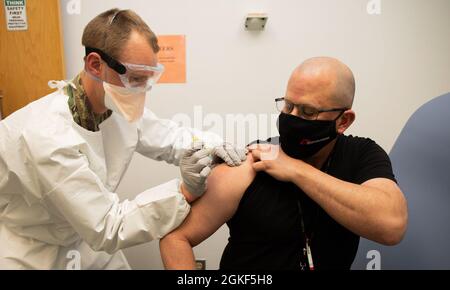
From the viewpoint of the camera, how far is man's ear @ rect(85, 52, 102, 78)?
3.89ft

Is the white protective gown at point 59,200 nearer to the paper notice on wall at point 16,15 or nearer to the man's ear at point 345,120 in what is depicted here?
the man's ear at point 345,120

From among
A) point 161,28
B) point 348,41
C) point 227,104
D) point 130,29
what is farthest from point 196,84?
point 348,41

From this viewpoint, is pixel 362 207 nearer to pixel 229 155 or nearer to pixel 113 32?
pixel 229 155

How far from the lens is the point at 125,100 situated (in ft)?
4.15

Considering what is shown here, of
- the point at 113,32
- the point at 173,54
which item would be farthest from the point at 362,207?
the point at 173,54

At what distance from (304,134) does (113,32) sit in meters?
0.83

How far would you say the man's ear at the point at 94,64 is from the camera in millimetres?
1187

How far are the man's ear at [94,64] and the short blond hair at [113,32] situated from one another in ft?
0.12

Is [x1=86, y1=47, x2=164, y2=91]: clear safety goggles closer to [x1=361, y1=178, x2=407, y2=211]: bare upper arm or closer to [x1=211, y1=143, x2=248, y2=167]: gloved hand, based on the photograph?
[x1=211, y1=143, x2=248, y2=167]: gloved hand

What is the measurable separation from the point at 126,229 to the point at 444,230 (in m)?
1.39

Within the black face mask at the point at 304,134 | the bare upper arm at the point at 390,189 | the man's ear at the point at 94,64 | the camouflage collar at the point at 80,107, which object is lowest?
the bare upper arm at the point at 390,189

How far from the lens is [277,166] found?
3.55 feet

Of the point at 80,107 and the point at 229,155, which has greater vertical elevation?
the point at 80,107

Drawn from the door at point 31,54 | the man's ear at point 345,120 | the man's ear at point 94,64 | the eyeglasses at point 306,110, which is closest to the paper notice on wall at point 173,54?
the door at point 31,54
